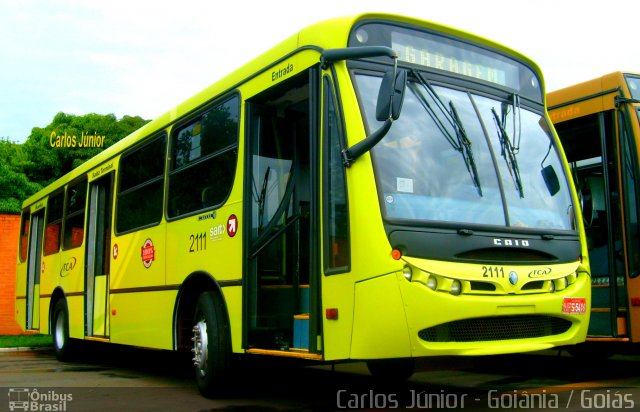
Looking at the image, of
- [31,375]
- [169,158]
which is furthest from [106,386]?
[169,158]

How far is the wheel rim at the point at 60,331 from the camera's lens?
1245cm

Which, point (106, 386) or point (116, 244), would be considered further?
point (116, 244)

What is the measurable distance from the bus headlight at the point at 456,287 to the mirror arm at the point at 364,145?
117cm

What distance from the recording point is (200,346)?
737 centimetres

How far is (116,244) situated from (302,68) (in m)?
5.00

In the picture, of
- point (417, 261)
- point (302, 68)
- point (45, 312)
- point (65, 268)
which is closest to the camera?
point (417, 261)

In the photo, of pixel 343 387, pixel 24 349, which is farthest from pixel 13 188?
pixel 343 387

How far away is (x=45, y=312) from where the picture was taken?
13484mm

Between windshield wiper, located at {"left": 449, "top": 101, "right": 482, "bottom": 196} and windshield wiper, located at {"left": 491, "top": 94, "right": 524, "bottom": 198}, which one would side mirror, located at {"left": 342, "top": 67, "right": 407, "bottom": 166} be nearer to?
windshield wiper, located at {"left": 449, "top": 101, "right": 482, "bottom": 196}

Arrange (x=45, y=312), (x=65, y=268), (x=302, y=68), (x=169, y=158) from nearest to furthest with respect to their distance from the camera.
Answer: (x=302, y=68) → (x=169, y=158) → (x=65, y=268) → (x=45, y=312)

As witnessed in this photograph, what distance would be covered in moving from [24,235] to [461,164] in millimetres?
12901

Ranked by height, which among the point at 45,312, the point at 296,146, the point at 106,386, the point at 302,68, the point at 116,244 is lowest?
the point at 106,386

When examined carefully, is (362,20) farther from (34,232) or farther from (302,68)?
(34,232)

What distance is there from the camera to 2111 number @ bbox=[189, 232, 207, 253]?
7.58 metres
